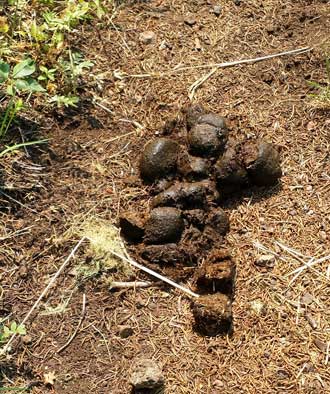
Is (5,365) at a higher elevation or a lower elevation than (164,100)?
lower

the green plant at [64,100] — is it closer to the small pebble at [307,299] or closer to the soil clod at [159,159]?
the soil clod at [159,159]

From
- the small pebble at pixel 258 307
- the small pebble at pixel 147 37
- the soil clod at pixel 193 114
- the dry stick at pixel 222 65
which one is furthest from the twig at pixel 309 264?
the small pebble at pixel 147 37

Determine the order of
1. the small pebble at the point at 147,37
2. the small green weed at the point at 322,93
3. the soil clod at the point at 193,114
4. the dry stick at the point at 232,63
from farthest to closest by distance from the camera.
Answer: the small pebble at the point at 147,37 → the dry stick at the point at 232,63 → the small green weed at the point at 322,93 → the soil clod at the point at 193,114

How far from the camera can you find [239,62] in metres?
3.89

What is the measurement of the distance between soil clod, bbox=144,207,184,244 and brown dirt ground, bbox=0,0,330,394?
21cm

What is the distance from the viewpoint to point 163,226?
3123 mm

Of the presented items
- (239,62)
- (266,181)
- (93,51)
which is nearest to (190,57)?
(239,62)

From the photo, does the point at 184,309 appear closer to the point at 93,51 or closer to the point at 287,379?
the point at 287,379

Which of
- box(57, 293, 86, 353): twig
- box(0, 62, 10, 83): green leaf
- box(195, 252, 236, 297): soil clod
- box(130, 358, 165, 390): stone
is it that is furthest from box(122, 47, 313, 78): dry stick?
box(130, 358, 165, 390): stone

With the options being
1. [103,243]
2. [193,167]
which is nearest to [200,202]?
[193,167]

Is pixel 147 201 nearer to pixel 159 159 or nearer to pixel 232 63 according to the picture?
pixel 159 159

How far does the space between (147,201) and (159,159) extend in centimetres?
24

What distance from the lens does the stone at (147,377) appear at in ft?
9.00

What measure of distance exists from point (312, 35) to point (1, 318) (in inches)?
106
